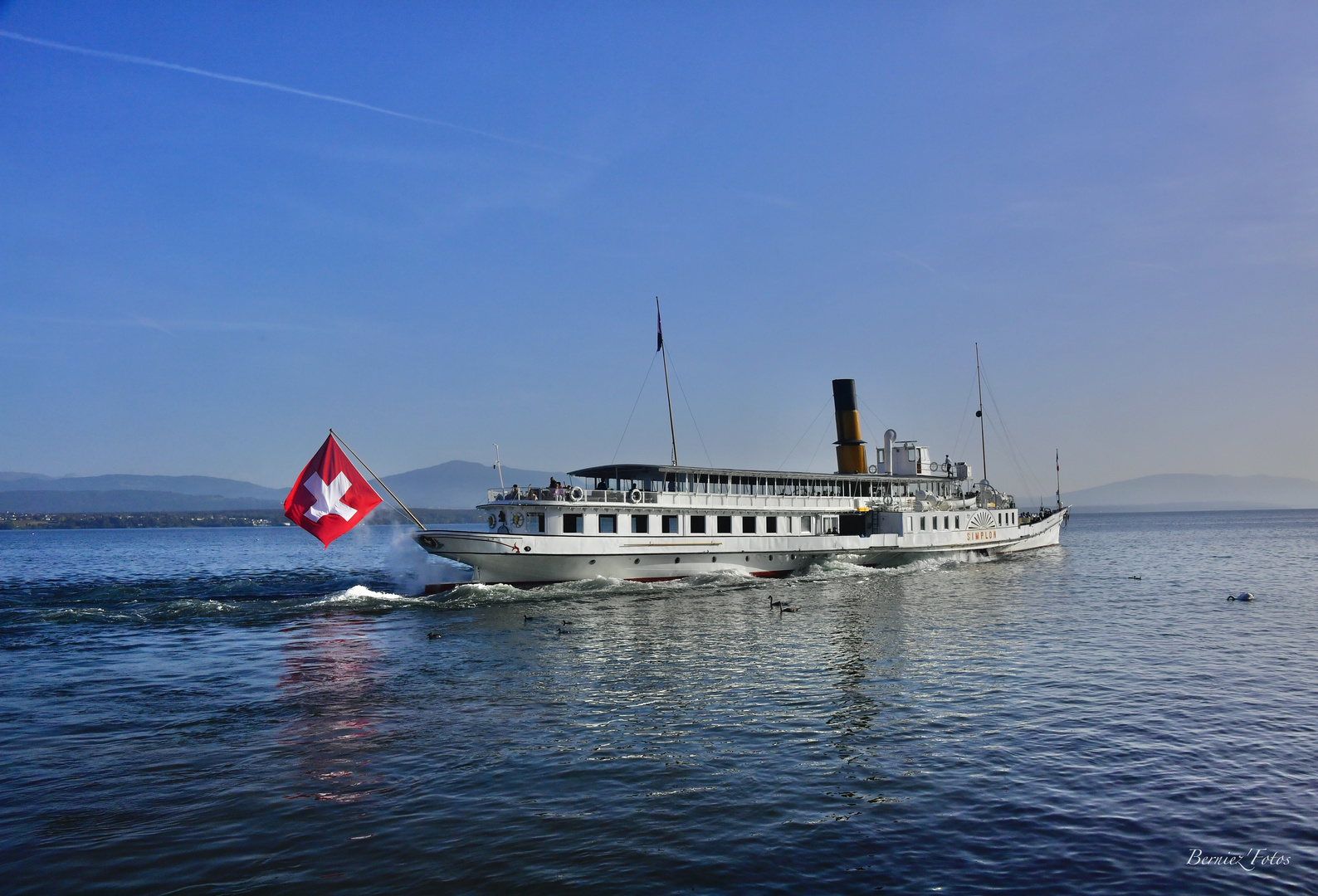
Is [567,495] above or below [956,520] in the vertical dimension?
above

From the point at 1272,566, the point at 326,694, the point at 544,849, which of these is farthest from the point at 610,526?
the point at 1272,566

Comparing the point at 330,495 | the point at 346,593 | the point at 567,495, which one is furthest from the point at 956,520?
the point at 330,495

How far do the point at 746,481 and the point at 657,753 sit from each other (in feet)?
117

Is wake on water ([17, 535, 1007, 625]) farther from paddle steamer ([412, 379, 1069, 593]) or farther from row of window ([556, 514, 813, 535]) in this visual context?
row of window ([556, 514, 813, 535])

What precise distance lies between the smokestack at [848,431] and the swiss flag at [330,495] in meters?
39.7

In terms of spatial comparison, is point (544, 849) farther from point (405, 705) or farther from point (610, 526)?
point (610, 526)

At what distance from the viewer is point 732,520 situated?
165 feet

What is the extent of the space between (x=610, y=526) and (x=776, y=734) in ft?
91.4

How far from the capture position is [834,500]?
56.1 metres

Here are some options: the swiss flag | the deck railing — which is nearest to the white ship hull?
the deck railing

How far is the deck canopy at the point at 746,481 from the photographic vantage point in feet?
155

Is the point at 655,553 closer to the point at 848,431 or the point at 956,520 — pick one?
the point at 848,431

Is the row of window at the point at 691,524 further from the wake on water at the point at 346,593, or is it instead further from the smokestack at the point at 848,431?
the smokestack at the point at 848,431

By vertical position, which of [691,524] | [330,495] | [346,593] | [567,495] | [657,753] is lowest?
[657,753]
